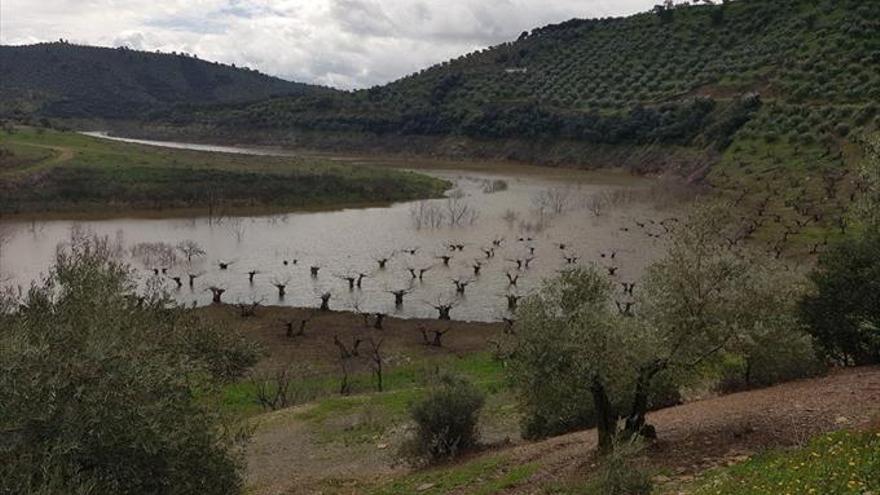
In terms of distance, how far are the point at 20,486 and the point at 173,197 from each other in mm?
80152

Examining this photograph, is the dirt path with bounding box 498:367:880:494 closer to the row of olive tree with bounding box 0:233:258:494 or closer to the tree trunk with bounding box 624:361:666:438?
the tree trunk with bounding box 624:361:666:438

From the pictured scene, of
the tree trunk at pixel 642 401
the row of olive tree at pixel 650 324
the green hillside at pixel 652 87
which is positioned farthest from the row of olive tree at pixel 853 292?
the green hillside at pixel 652 87

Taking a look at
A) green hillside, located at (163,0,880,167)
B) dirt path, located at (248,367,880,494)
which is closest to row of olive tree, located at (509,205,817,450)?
dirt path, located at (248,367,880,494)

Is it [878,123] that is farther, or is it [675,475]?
[878,123]

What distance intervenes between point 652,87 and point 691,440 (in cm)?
12099

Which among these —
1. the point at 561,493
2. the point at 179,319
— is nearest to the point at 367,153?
the point at 179,319

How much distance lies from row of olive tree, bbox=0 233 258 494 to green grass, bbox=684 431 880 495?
9.68 m

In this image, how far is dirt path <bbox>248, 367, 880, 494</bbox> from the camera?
17.6m

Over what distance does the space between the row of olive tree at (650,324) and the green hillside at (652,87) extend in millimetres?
75004

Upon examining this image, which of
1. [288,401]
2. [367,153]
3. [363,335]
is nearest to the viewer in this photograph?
[288,401]

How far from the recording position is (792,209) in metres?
70.2

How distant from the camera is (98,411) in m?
12.7

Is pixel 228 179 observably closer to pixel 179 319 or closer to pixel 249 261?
pixel 249 261

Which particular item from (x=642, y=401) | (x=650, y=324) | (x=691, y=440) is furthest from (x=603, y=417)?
(x=650, y=324)
